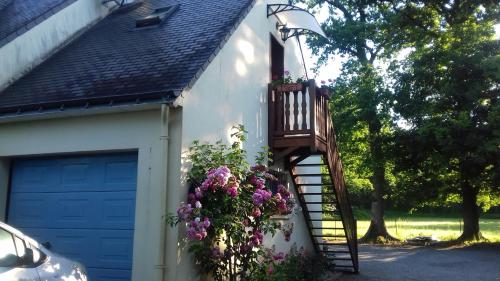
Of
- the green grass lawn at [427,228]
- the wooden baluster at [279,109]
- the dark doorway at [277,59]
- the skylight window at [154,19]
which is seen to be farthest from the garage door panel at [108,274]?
the green grass lawn at [427,228]

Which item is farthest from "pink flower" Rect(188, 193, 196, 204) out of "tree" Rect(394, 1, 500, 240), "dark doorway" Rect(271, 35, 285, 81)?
"tree" Rect(394, 1, 500, 240)

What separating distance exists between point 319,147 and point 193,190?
12.0ft

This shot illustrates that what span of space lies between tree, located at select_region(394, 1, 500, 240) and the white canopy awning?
28.8ft

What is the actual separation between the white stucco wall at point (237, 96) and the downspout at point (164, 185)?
0.20 meters

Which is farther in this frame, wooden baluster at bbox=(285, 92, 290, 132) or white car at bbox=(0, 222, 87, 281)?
wooden baluster at bbox=(285, 92, 290, 132)

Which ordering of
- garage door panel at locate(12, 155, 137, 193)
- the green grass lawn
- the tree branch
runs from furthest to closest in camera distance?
1. the tree branch
2. the green grass lawn
3. garage door panel at locate(12, 155, 137, 193)

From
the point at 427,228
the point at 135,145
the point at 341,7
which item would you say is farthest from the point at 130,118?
the point at 427,228

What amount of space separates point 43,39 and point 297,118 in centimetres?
562

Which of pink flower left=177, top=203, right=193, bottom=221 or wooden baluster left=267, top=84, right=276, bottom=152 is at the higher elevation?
wooden baluster left=267, top=84, right=276, bottom=152

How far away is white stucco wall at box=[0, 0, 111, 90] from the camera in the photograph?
942 cm

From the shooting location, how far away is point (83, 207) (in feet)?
25.2

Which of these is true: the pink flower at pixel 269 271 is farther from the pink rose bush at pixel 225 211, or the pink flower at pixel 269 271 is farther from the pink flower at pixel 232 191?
the pink flower at pixel 232 191

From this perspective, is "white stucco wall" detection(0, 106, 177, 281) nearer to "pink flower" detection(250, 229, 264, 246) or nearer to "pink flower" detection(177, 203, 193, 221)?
"pink flower" detection(177, 203, 193, 221)

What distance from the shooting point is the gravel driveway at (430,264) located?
1170cm
